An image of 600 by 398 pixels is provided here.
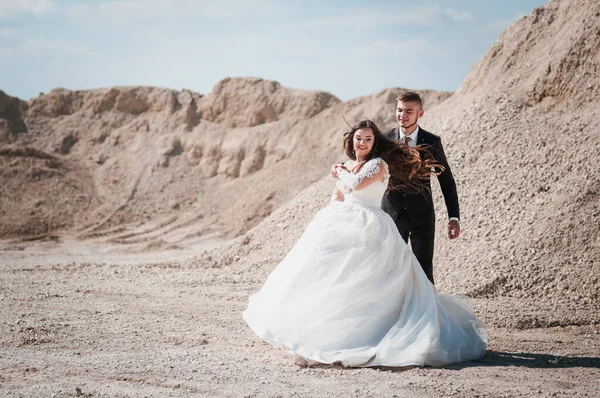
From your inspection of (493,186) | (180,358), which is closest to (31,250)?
(493,186)

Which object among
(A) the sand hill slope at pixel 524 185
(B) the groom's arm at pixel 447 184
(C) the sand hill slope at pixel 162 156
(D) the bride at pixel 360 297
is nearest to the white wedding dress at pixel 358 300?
(D) the bride at pixel 360 297

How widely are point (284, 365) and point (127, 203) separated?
20.2 metres

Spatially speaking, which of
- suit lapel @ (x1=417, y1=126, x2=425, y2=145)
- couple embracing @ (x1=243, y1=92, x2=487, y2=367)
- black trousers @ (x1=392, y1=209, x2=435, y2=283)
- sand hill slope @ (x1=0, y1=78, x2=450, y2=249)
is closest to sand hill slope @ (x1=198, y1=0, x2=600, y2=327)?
black trousers @ (x1=392, y1=209, x2=435, y2=283)

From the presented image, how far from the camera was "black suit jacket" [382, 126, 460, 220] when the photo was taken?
605 cm

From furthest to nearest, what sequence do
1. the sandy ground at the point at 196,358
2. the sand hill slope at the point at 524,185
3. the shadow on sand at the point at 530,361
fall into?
the sand hill slope at the point at 524,185, the shadow on sand at the point at 530,361, the sandy ground at the point at 196,358

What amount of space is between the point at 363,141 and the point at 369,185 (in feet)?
1.29

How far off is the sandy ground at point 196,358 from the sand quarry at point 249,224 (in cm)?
3

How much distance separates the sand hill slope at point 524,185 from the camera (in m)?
9.01

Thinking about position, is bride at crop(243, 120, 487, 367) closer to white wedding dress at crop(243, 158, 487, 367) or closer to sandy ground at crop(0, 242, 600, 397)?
white wedding dress at crop(243, 158, 487, 367)

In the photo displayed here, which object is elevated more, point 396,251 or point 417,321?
point 396,251

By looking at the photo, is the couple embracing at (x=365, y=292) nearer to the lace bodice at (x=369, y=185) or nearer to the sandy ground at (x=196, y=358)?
the lace bodice at (x=369, y=185)

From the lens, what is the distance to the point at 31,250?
18.9 meters

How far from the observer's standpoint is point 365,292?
212 inches

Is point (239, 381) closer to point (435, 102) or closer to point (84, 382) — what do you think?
point (84, 382)
